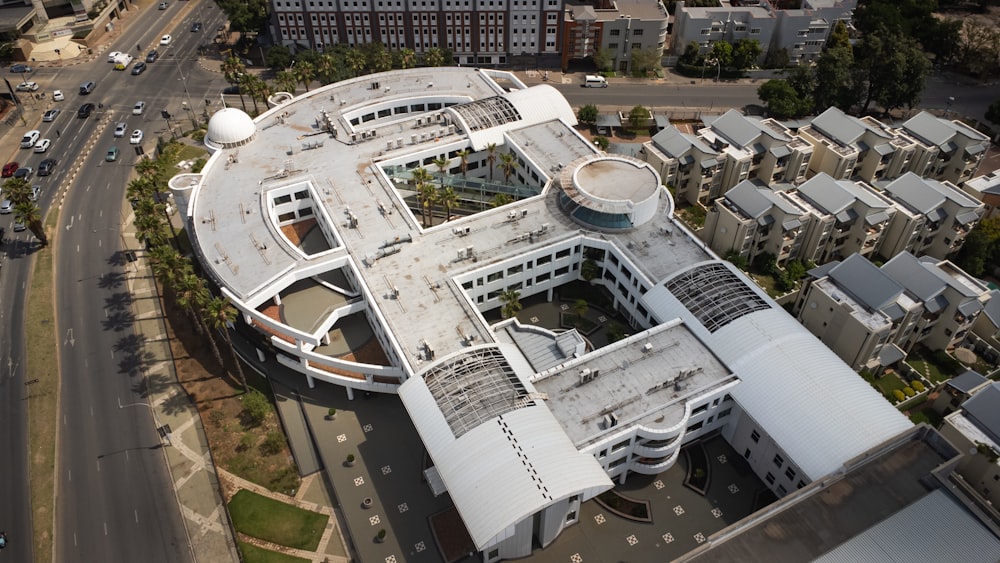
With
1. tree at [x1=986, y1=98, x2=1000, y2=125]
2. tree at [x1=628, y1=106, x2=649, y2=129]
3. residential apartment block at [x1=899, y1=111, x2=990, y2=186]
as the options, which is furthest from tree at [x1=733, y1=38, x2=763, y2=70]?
tree at [x1=986, y1=98, x2=1000, y2=125]

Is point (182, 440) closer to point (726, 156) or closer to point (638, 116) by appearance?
point (726, 156)

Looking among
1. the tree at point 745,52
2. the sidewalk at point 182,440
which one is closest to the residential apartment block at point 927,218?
the tree at point 745,52

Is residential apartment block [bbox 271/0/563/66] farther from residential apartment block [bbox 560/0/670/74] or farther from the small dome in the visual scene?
the small dome

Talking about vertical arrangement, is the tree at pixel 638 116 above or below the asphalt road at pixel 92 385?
above

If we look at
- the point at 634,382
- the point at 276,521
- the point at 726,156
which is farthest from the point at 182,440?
the point at 726,156

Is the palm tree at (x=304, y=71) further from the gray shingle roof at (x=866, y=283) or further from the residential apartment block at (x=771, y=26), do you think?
the gray shingle roof at (x=866, y=283)

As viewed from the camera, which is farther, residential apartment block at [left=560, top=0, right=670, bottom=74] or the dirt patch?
Answer: residential apartment block at [left=560, top=0, right=670, bottom=74]
